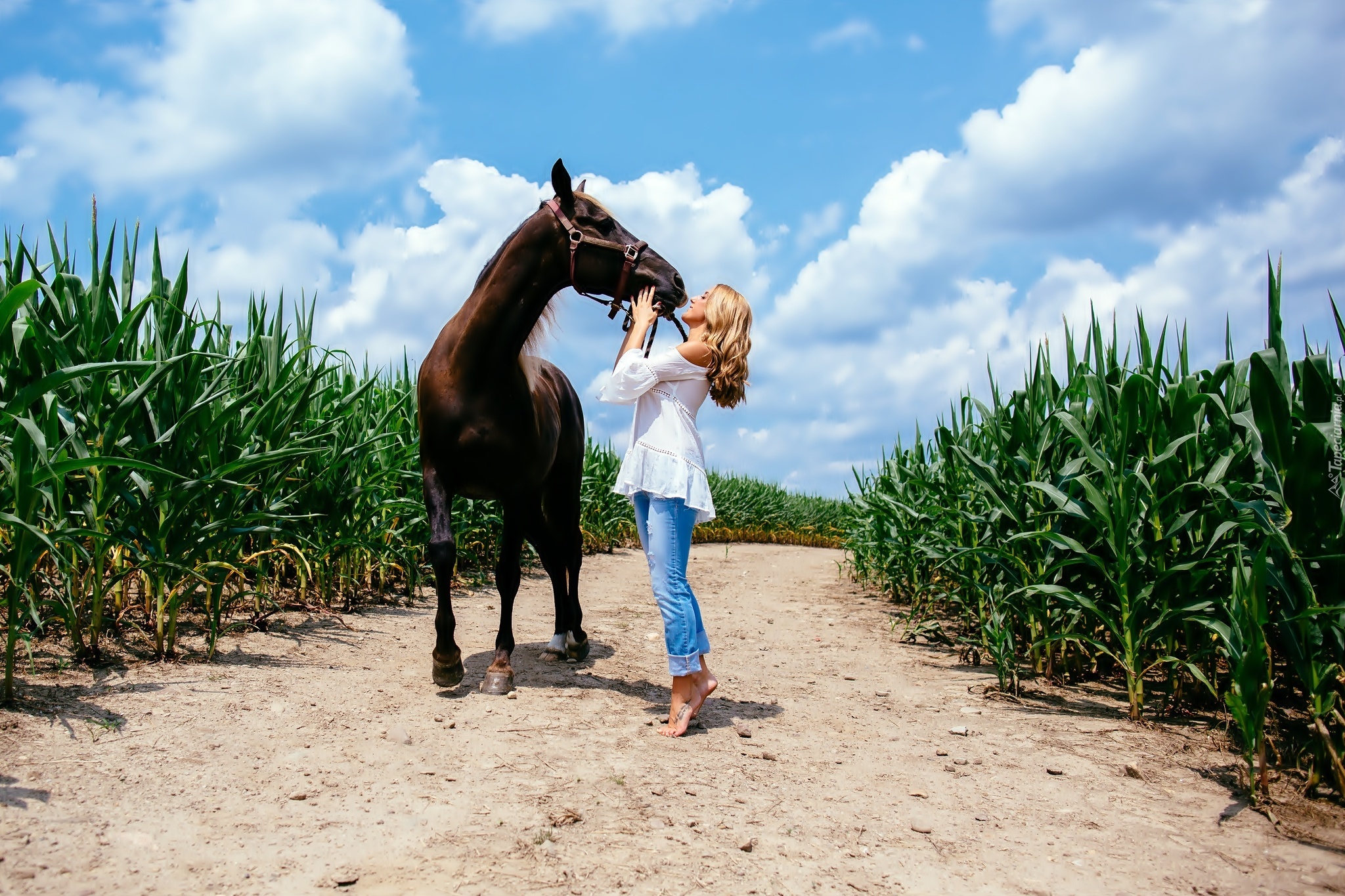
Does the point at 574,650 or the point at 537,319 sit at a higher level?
the point at 537,319

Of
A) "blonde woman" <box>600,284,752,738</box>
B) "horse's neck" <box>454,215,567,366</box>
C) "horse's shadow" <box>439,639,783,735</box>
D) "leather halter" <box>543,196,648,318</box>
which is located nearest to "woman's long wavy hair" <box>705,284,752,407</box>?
"blonde woman" <box>600,284,752,738</box>

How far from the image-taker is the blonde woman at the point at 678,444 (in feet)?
10.2

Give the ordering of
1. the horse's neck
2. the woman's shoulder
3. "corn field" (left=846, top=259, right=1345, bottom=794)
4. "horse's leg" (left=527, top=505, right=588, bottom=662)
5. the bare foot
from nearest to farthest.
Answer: "corn field" (left=846, top=259, right=1345, bottom=794) < the bare foot < the woman's shoulder < the horse's neck < "horse's leg" (left=527, top=505, right=588, bottom=662)

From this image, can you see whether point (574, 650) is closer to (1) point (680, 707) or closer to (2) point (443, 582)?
(2) point (443, 582)

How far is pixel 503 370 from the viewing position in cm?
354

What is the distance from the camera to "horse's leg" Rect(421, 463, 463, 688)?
338cm

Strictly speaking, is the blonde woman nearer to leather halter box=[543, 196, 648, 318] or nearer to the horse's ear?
leather halter box=[543, 196, 648, 318]

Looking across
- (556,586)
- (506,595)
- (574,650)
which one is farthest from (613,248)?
(574,650)

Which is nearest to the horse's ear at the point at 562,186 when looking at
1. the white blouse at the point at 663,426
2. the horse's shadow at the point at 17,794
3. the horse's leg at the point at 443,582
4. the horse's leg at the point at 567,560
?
the white blouse at the point at 663,426

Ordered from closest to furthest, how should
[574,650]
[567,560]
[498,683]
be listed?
[498,683] → [574,650] → [567,560]

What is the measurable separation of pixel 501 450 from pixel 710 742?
4.87ft

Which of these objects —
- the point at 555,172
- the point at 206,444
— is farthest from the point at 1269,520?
the point at 206,444

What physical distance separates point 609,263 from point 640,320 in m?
0.37

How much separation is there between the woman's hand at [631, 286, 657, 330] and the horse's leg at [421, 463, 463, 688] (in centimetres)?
109
